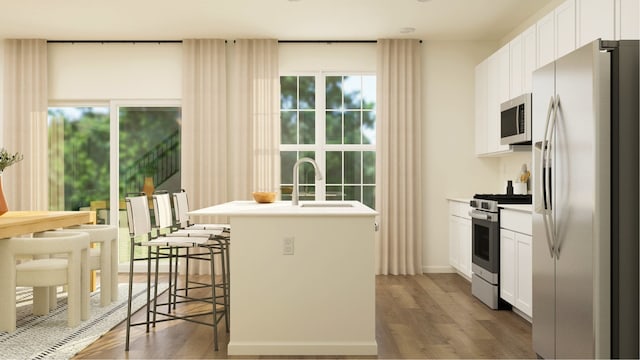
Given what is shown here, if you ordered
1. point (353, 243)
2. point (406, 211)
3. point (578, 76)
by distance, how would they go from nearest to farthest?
point (578, 76) < point (353, 243) < point (406, 211)

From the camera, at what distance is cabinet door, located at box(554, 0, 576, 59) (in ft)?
12.6

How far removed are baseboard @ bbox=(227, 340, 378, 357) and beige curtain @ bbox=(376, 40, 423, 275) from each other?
3007 mm

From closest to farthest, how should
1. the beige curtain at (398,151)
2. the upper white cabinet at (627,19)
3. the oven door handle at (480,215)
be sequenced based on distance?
the upper white cabinet at (627,19) < the oven door handle at (480,215) < the beige curtain at (398,151)

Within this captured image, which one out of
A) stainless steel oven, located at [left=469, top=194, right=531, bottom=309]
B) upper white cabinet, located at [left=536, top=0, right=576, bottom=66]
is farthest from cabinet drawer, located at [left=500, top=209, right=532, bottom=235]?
upper white cabinet, located at [left=536, top=0, right=576, bottom=66]

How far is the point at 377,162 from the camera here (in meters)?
6.35

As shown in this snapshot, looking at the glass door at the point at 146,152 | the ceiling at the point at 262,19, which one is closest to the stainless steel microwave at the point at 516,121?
the ceiling at the point at 262,19

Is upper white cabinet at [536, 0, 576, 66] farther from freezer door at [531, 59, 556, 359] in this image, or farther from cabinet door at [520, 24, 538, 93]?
freezer door at [531, 59, 556, 359]

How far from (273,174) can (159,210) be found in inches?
99.3

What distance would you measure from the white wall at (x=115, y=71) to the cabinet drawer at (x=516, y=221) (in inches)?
156

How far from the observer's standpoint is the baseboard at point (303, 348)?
10.8 ft

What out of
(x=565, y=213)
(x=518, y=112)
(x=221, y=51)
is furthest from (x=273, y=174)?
(x=565, y=213)

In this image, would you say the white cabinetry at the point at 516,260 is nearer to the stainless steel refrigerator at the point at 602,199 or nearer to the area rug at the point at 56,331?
the stainless steel refrigerator at the point at 602,199

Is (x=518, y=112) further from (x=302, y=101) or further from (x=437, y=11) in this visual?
(x=302, y=101)

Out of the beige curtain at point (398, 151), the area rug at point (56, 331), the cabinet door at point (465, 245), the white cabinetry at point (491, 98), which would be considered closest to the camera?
the area rug at point (56, 331)
